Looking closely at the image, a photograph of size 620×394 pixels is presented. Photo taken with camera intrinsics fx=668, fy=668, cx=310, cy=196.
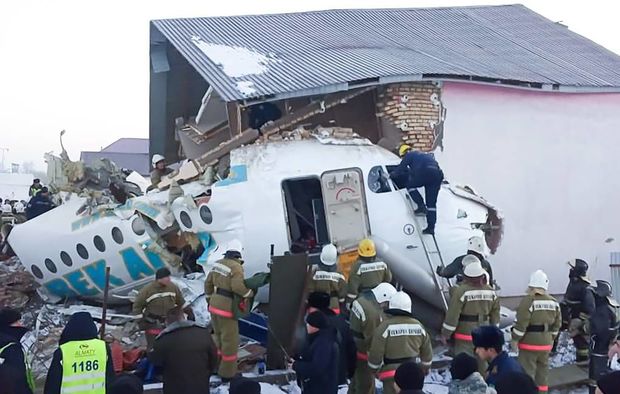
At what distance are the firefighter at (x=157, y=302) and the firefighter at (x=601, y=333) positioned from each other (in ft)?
17.2

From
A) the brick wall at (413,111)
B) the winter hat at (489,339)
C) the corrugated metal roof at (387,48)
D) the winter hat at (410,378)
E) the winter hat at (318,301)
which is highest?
the corrugated metal roof at (387,48)

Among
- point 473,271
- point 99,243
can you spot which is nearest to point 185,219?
point 99,243

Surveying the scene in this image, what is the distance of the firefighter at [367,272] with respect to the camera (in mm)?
8172

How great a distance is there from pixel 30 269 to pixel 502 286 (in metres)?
8.99

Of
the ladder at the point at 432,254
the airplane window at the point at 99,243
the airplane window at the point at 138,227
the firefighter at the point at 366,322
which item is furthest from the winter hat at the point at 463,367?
the airplane window at the point at 99,243

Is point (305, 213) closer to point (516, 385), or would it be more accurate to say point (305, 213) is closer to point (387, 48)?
point (387, 48)

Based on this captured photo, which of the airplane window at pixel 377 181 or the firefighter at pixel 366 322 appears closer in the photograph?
the firefighter at pixel 366 322

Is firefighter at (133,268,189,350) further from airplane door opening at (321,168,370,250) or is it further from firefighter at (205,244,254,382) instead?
airplane door opening at (321,168,370,250)

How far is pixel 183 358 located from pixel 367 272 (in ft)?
10.4

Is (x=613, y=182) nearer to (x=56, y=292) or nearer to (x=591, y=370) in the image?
(x=591, y=370)

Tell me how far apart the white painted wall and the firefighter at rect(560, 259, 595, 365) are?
12.4 feet

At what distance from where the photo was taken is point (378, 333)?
6215 millimetres

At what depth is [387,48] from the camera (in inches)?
571

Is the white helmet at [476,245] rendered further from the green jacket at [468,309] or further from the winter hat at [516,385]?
the winter hat at [516,385]
